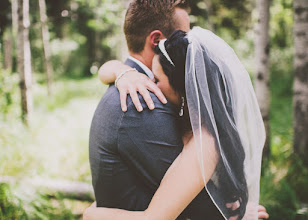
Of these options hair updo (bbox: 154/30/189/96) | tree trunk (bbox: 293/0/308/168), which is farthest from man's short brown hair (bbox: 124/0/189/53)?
tree trunk (bbox: 293/0/308/168)

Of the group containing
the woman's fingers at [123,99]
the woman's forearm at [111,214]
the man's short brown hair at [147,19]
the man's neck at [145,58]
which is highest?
the man's short brown hair at [147,19]

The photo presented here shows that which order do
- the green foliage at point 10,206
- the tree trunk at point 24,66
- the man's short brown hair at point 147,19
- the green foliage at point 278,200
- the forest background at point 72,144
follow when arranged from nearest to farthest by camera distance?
the man's short brown hair at point 147,19 → the green foliage at point 10,206 → the green foliage at point 278,200 → the forest background at point 72,144 → the tree trunk at point 24,66

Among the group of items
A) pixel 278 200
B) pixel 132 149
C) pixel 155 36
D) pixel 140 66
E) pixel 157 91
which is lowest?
pixel 278 200

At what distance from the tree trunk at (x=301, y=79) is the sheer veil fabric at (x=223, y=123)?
7.91ft

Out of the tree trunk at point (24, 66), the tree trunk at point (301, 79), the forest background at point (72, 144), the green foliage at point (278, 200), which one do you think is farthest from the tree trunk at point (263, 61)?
the tree trunk at point (24, 66)

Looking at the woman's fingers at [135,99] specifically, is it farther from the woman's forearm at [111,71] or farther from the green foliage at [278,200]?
the green foliage at [278,200]

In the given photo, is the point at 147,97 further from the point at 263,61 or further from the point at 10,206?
the point at 263,61

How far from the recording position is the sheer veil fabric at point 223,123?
1.35 meters

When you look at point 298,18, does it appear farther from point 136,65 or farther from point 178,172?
point 178,172

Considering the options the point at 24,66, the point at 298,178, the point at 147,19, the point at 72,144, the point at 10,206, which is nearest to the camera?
the point at 147,19

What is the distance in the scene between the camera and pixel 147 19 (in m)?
1.60

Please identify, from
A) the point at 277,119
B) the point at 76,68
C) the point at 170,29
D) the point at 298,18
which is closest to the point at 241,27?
the point at 76,68

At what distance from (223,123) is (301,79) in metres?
2.77

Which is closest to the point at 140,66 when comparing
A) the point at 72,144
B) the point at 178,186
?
the point at 178,186
